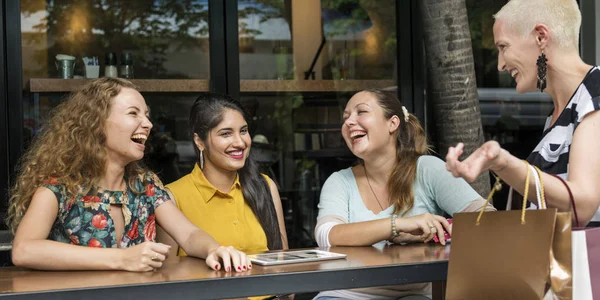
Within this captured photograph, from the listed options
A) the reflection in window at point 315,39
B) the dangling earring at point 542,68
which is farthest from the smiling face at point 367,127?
the reflection in window at point 315,39

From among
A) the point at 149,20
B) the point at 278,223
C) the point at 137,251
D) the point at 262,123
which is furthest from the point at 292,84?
the point at 137,251

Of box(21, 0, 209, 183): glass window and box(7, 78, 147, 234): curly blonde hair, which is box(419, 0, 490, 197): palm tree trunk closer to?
box(21, 0, 209, 183): glass window

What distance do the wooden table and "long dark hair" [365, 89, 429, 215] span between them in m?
0.61

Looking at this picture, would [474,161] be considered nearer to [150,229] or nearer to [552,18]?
[552,18]

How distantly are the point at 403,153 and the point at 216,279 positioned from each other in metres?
1.41

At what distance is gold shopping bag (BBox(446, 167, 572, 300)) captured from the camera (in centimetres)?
166

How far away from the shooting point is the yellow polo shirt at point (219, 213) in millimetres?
3279

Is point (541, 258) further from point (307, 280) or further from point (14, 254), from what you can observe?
point (14, 254)

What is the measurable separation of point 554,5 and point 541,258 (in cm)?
72

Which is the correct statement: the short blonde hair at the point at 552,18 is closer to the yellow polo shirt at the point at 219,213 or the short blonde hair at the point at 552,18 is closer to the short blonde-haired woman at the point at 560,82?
the short blonde-haired woman at the point at 560,82

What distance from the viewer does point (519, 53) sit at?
203cm

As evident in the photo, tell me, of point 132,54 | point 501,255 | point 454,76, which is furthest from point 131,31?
point 501,255

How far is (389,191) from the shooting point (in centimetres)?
317

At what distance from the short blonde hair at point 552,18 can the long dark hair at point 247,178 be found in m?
1.69
